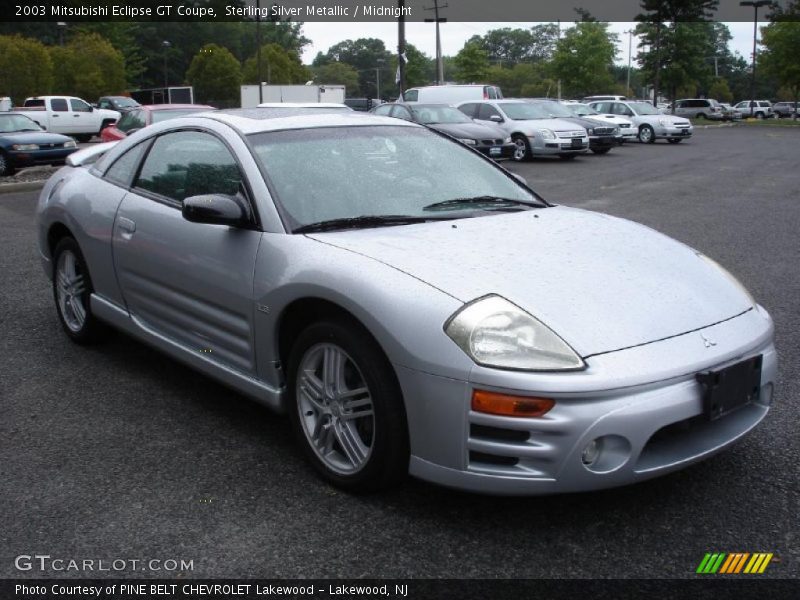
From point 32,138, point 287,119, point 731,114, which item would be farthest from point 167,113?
point 731,114

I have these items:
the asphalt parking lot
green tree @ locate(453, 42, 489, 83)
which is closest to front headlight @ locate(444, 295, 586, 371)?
the asphalt parking lot

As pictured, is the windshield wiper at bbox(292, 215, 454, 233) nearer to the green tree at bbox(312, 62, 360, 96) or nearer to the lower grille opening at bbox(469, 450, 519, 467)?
the lower grille opening at bbox(469, 450, 519, 467)

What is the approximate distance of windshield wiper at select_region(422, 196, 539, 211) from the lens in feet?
12.7

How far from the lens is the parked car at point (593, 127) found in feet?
74.1

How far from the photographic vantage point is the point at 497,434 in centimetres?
279

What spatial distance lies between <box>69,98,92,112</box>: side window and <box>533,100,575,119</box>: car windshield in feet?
60.4

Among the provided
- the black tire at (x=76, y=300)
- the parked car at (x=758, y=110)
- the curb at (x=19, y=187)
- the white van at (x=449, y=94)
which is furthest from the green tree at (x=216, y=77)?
the black tire at (x=76, y=300)

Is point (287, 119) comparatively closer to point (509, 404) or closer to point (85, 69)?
point (509, 404)

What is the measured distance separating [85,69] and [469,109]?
30.9m

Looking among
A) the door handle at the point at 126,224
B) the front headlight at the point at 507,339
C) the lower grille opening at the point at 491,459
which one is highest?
the door handle at the point at 126,224

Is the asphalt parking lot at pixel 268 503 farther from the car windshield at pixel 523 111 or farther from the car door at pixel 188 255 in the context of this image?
the car windshield at pixel 523 111

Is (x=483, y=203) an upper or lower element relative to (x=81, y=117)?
lower

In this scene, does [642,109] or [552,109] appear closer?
[552,109]

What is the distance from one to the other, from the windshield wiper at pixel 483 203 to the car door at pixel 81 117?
102ft
